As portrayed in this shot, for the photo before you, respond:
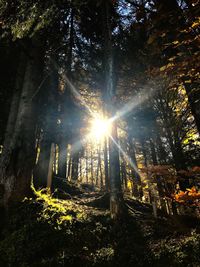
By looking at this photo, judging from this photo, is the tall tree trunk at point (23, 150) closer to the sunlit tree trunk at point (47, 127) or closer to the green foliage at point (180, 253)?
the sunlit tree trunk at point (47, 127)

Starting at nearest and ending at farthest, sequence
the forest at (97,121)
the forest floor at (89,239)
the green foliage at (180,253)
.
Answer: the green foliage at (180,253) → the forest floor at (89,239) → the forest at (97,121)

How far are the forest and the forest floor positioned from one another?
0.03 meters

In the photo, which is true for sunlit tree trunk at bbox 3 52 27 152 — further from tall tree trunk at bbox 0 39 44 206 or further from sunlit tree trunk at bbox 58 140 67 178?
sunlit tree trunk at bbox 58 140 67 178

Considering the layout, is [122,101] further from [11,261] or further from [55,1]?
[11,261]

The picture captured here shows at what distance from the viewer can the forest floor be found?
4234mm

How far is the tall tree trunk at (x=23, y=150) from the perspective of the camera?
6125mm

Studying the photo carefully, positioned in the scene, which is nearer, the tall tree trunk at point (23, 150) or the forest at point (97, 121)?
the forest at point (97, 121)

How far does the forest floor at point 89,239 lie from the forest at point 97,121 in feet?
0.09

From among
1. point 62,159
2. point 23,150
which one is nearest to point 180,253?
point 23,150

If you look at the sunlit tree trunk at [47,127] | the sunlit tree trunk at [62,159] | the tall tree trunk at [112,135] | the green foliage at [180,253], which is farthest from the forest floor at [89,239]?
the sunlit tree trunk at [62,159]

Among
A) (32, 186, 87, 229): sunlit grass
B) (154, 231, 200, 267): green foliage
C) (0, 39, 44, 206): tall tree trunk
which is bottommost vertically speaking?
(154, 231, 200, 267): green foliage

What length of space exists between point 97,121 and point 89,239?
8.01 m

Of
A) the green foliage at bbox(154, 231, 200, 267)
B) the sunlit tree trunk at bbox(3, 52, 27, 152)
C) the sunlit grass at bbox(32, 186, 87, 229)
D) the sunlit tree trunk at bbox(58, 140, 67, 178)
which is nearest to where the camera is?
the green foliage at bbox(154, 231, 200, 267)

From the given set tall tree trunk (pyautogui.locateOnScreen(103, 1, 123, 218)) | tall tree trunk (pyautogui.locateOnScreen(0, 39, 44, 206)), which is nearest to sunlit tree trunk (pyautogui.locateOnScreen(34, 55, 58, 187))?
tall tree trunk (pyautogui.locateOnScreen(0, 39, 44, 206))
